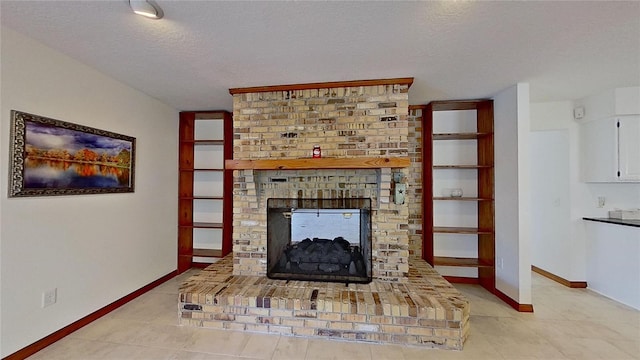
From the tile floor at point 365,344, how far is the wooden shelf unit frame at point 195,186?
3.81 ft

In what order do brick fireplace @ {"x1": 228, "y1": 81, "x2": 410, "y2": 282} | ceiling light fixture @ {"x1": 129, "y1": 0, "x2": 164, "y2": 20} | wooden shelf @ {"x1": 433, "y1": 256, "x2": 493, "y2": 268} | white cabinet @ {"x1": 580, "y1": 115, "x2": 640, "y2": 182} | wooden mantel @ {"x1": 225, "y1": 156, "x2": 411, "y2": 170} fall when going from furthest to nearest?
wooden shelf @ {"x1": 433, "y1": 256, "x2": 493, "y2": 268}, white cabinet @ {"x1": 580, "y1": 115, "x2": 640, "y2": 182}, brick fireplace @ {"x1": 228, "y1": 81, "x2": 410, "y2": 282}, wooden mantel @ {"x1": 225, "y1": 156, "x2": 411, "y2": 170}, ceiling light fixture @ {"x1": 129, "y1": 0, "x2": 164, "y2": 20}

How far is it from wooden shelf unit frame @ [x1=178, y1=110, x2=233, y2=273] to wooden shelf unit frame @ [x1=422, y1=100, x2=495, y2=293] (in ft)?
8.94

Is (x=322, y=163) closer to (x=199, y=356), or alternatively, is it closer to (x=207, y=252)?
(x=199, y=356)

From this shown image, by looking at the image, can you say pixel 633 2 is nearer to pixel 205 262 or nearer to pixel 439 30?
pixel 439 30

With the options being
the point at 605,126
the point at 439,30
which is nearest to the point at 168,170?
the point at 439,30

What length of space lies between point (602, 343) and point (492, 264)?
1.11m

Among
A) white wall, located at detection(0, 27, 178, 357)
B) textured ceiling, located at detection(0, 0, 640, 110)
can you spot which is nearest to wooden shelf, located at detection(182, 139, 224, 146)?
white wall, located at detection(0, 27, 178, 357)

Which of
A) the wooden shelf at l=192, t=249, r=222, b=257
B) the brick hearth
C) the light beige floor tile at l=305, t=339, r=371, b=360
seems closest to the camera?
the light beige floor tile at l=305, t=339, r=371, b=360

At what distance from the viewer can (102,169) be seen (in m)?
2.70

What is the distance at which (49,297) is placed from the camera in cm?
219

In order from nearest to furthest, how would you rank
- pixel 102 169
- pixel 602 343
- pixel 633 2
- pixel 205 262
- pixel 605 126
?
pixel 633 2
pixel 602 343
pixel 102 169
pixel 605 126
pixel 205 262

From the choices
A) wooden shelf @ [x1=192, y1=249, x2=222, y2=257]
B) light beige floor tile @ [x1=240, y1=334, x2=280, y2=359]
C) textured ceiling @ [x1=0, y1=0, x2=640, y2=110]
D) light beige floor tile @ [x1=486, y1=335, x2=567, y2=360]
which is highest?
textured ceiling @ [x1=0, y1=0, x2=640, y2=110]

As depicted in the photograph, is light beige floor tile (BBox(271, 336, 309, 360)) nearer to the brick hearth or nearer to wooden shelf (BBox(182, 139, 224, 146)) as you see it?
the brick hearth

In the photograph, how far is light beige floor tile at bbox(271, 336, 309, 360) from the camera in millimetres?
2080
